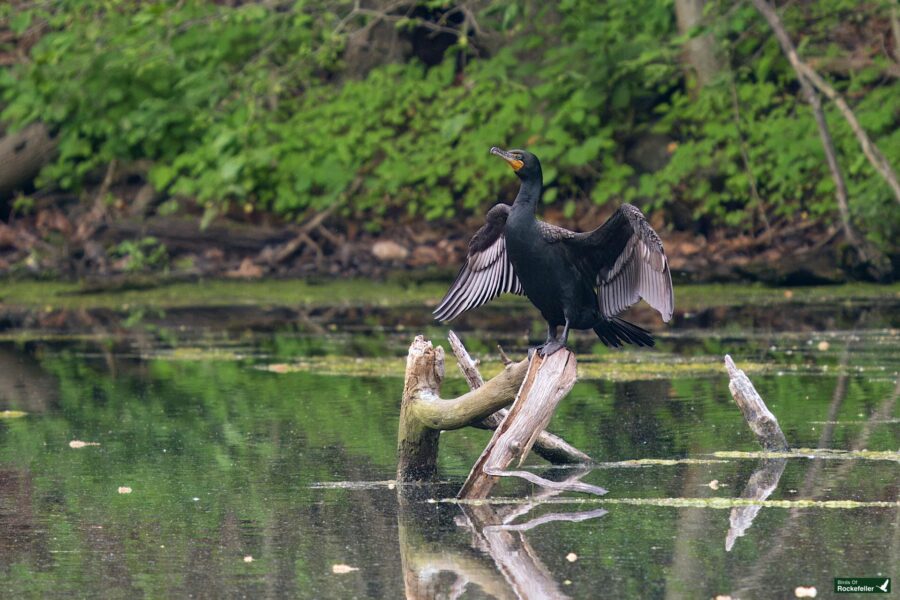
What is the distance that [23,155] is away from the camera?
2083cm

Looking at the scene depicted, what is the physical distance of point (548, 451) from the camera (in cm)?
767

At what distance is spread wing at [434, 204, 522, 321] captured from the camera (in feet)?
26.2

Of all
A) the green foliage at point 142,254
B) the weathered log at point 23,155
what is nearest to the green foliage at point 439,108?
the weathered log at point 23,155

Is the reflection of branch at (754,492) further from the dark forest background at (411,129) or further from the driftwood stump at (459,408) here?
the dark forest background at (411,129)

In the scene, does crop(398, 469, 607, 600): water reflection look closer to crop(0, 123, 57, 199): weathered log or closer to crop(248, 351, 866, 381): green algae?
crop(248, 351, 866, 381): green algae

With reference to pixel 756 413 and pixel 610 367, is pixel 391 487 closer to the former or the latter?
pixel 756 413

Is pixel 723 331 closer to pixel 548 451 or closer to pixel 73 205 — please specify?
pixel 548 451

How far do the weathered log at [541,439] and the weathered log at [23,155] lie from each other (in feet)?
46.8

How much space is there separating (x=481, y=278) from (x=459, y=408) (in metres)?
1.11

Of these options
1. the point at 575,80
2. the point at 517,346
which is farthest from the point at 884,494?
the point at 575,80

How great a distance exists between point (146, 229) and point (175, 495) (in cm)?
1276

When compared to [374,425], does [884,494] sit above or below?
above

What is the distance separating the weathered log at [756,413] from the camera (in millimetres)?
7703

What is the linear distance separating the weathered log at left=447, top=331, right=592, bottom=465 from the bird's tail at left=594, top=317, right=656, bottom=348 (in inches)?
20.4
